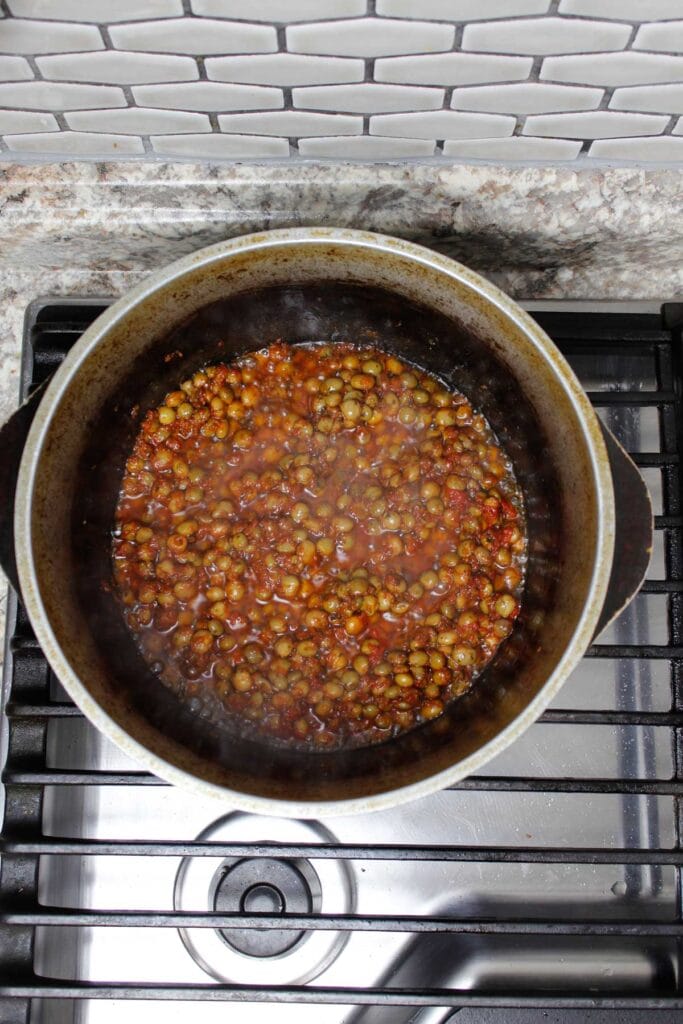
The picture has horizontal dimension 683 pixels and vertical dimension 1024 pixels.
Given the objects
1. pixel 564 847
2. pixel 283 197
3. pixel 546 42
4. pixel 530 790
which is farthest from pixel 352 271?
pixel 564 847

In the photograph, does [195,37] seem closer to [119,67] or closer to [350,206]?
[119,67]

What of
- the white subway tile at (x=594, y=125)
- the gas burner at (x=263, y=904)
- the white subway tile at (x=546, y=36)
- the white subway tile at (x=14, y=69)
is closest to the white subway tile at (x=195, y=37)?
the white subway tile at (x=14, y=69)

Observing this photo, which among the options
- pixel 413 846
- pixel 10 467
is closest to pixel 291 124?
pixel 10 467

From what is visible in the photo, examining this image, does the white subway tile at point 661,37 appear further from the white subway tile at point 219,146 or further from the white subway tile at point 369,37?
the white subway tile at point 219,146

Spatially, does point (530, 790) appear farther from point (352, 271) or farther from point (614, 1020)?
point (352, 271)

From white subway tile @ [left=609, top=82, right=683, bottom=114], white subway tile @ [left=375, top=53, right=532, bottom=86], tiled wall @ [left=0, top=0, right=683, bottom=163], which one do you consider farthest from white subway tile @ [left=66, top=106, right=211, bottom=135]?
white subway tile @ [left=609, top=82, right=683, bottom=114]

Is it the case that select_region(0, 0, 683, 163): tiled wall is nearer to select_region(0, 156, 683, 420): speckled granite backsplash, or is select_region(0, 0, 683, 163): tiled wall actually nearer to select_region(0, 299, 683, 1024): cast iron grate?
select_region(0, 156, 683, 420): speckled granite backsplash
